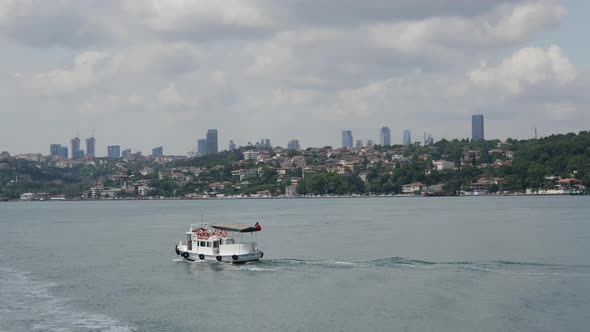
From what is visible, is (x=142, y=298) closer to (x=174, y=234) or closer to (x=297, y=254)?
(x=297, y=254)

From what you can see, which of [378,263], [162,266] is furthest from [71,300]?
[378,263]

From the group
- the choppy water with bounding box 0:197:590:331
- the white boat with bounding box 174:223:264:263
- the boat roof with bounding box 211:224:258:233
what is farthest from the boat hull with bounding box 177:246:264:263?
the boat roof with bounding box 211:224:258:233

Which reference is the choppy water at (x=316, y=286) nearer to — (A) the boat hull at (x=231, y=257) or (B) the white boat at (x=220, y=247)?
(A) the boat hull at (x=231, y=257)

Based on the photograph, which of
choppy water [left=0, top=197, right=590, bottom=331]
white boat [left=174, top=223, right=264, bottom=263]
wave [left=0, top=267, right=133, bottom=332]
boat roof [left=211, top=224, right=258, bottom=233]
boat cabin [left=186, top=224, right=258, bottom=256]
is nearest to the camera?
wave [left=0, top=267, right=133, bottom=332]

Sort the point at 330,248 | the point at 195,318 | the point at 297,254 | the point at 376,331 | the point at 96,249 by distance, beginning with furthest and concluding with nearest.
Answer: the point at 96,249
the point at 330,248
the point at 297,254
the point at 195,318
the point at 376,331

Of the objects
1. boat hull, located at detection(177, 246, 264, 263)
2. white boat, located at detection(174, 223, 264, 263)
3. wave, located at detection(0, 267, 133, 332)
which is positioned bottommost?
wave, located at detection(0, 267, 133, 332)

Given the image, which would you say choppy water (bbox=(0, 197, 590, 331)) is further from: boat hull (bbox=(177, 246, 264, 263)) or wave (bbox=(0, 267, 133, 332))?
boat hull (bbox=(177, 246, 264, 263))
